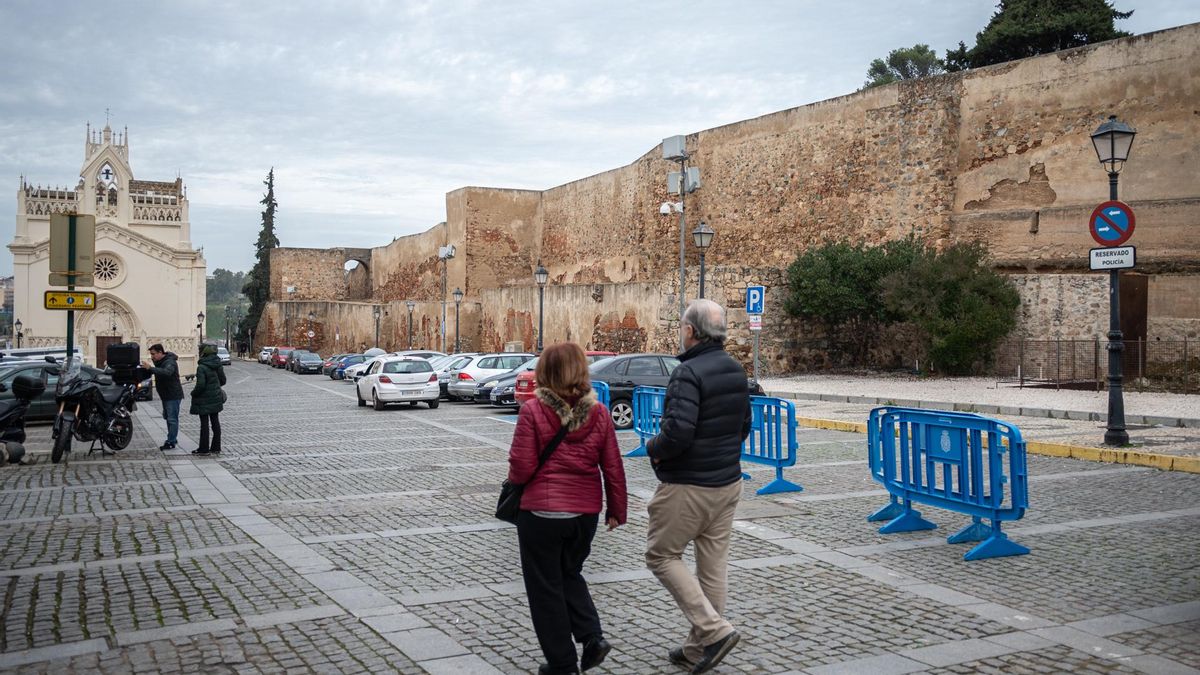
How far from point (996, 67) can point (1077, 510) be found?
23140 millimetres

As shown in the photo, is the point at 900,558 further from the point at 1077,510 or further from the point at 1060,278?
the point at 1060,278

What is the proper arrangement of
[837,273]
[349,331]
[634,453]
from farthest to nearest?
[349,331]
[837,273]
[634,453]

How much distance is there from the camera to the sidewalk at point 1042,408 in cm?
1252

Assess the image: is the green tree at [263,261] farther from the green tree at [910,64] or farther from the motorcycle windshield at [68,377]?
the motorcycle windshield at [68,377]

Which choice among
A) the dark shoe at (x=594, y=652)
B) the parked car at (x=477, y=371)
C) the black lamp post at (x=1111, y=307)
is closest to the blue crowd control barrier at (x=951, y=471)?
the dark shoe at (x=594, y=652)

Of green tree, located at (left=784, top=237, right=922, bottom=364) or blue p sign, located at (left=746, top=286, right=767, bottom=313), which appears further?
green tree, located at (left=784, top=237, right=922, bottom=364)

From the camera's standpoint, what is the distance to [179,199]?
2140 inches

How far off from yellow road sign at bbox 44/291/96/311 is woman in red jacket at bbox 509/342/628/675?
10.9 m

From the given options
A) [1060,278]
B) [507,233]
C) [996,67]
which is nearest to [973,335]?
[1060,278]

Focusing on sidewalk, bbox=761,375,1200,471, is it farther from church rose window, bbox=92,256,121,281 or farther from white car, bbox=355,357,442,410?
church rose window, bbox=92,256,121,281

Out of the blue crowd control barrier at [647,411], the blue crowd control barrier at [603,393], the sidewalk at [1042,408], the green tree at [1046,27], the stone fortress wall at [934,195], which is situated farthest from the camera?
the green tree at [1046,27]

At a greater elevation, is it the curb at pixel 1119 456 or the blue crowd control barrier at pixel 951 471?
the blue crowd control barrier at pixel 951 471

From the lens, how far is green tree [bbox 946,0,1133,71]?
39.7m

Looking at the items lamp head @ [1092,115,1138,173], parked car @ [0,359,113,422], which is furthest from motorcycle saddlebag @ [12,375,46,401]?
lamp head @ [1092,115,1138,173]
